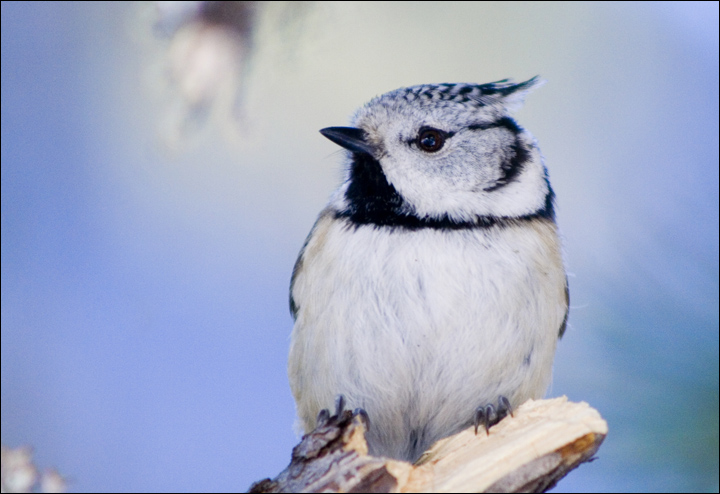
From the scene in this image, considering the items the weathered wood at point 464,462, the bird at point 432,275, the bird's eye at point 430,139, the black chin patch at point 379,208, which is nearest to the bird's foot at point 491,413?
the bird at point 432,275

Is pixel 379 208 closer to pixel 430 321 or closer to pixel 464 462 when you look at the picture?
pixel 430 321

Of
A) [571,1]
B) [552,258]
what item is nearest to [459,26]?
[571,1]

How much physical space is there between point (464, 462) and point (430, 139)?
67 centimetres

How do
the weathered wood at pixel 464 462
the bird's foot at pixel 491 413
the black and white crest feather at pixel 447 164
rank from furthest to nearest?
the black and white crest feather at pixel 447 164 < the bird's foot at pixel 491 413 < the weathered wood at pixel 464 462

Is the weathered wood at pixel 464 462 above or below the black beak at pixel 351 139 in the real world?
below

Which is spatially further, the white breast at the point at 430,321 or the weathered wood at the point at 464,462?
the white breast at the point at 430,321

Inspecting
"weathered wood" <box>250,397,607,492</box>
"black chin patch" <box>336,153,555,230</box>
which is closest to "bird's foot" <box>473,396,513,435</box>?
"weathered wood" <box>250,397,607,492</box>

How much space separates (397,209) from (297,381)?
1.51 feet

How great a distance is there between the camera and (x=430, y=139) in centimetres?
137

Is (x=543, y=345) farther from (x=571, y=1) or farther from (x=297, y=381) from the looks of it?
(x=571, y=1)

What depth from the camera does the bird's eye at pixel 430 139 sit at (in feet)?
4.47

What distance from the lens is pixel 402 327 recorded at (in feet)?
4.17

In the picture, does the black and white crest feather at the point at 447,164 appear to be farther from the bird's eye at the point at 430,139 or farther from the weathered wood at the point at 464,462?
Answer: the weathered wood at the point at 464,462

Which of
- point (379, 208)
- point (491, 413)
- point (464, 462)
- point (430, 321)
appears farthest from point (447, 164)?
point (464, 462)
